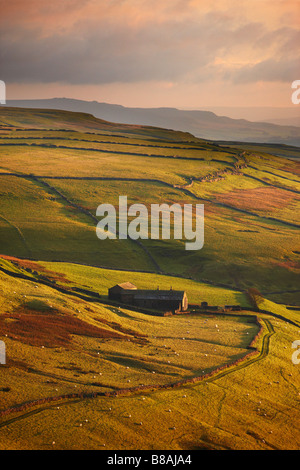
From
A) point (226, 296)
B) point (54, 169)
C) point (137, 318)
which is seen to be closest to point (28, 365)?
point (137, 318)

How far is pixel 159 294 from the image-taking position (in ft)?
314

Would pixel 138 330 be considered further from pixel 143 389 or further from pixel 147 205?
pixel 147 205

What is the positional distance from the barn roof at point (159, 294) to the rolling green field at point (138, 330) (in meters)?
3.87

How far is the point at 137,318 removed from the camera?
3391 inches

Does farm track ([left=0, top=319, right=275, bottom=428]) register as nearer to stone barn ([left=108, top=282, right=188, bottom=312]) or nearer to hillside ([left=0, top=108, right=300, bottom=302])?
stone barn ([left=108, top=282, right=188, bottom=312])

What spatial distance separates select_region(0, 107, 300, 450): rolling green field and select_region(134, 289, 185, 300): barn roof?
3.87 meters

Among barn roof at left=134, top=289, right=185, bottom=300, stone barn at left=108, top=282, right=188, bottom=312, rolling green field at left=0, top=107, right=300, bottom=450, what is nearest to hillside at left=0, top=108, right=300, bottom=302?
rolling green field at left=0, top=107, right=300, bottom=450

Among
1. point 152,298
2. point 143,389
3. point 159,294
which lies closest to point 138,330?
point 152,298

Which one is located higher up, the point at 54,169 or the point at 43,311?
the point at 54,169

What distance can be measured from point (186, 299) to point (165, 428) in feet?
163

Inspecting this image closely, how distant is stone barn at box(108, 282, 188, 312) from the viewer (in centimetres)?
9438

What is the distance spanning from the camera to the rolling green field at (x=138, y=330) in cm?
4888

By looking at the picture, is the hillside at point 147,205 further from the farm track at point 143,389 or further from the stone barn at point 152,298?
the farm track at point 143,389
